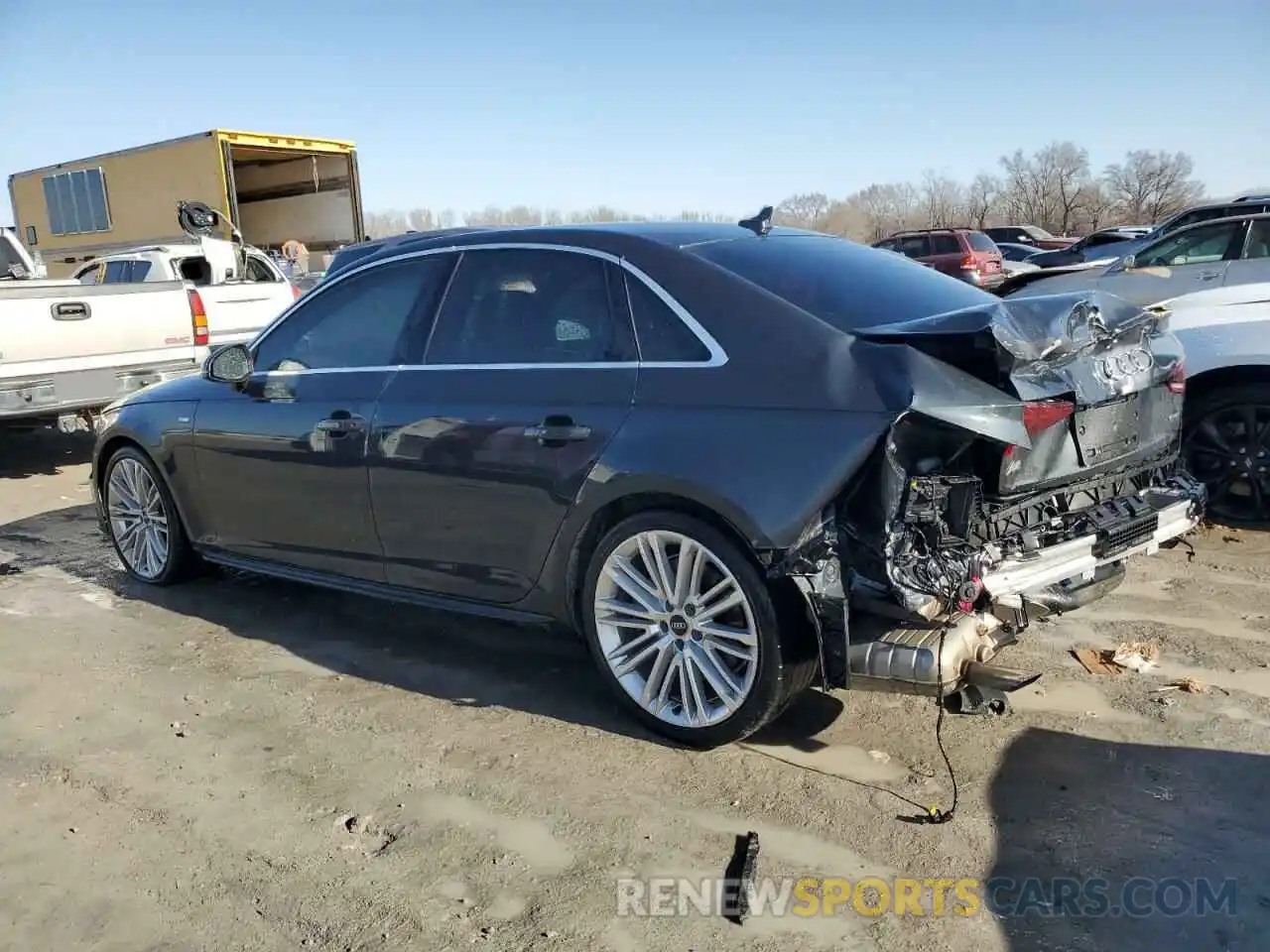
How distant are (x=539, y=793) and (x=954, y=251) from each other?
21554mm

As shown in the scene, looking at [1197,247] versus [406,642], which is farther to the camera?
[1197,247]

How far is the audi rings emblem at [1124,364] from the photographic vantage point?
11.3ft

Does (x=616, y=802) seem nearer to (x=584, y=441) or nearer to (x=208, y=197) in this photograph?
(x=584, y=441)

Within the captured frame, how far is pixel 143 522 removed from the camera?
18.4ft

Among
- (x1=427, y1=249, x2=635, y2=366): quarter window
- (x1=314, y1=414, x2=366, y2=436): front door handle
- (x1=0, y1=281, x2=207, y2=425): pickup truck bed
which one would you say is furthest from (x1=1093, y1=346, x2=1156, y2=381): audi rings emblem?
(x1=0, y1=281, x2=207, y2=425): pickup truck bed

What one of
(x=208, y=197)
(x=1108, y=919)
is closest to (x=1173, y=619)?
(x=1108, y=919)

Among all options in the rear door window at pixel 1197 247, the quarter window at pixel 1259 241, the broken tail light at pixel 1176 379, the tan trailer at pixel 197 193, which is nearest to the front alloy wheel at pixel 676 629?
the broken tail light at pixel 1176 379

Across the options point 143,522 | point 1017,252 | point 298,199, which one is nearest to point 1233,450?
point 143,522

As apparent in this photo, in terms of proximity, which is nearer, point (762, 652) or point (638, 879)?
point (638, 879)

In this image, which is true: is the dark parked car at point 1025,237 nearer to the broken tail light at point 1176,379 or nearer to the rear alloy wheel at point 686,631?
the broken tail light at point 1176,379

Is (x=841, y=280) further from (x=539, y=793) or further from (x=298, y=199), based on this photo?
(x=298, y=199)

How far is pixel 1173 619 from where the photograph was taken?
178 inches

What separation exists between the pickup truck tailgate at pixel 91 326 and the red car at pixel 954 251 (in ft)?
52.9

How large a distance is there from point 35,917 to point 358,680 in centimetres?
159
